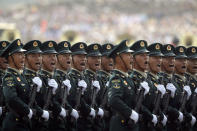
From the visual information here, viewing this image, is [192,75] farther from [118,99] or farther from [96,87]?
[118,99]

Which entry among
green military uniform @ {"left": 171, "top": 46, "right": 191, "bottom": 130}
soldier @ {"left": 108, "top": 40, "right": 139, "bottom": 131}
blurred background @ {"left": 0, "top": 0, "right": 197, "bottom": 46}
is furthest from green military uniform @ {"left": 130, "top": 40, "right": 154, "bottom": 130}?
blurred background @ {"left": 0, "top": 0, "right": 197, "bottom": 46}

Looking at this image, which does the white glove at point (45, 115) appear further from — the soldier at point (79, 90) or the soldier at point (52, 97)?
the soldier at point (79, 90)

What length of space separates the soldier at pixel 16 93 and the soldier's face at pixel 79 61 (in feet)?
5.27

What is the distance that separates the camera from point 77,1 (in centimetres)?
6725

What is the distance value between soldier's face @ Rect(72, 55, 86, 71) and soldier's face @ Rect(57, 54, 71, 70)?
17 centimetres

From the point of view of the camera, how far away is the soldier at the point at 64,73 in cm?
955

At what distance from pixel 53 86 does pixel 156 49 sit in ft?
7.30

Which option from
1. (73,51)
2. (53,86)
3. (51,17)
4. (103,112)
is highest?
(51,17)

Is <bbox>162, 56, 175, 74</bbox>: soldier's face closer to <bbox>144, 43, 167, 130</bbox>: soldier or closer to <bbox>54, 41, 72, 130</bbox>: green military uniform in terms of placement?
<bbox>144, 43, 167, 130</bbox>: soldier

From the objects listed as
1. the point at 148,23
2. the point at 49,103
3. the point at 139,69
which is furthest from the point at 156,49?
the point at 148,23

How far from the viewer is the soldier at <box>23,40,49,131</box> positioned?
889 centimetres

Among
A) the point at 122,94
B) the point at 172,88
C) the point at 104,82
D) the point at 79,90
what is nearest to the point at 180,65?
the point at 172,88

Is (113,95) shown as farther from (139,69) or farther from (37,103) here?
(37,103)

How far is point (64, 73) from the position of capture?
1000cm
